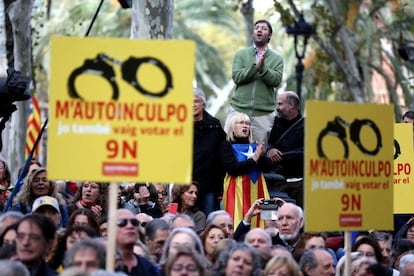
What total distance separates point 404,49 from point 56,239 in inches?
633

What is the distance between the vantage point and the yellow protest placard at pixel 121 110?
42.1 ft

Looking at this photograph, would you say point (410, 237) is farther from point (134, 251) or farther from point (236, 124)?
point (134, 251)

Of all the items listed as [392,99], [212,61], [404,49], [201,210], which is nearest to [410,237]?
[201,210]

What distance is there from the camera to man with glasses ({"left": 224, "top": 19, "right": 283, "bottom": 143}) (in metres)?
19.2

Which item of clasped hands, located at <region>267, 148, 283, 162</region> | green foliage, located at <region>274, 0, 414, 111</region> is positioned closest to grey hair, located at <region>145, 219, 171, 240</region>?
clasped hands, located at <region>267, 148, 283, 162</region>

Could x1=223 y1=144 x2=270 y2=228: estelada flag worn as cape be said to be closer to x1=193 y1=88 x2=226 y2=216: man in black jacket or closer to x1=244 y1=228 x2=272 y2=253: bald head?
x1=193 y1=88 x2=226 y2=216: man in black jacket

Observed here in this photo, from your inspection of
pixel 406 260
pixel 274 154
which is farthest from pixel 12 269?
pixel 274 154

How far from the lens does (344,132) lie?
14086mm

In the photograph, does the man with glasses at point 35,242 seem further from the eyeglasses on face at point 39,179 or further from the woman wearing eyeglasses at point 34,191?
the eyeglasses on face at point 39,179

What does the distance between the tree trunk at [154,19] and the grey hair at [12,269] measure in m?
10.3

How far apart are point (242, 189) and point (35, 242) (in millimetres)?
5180

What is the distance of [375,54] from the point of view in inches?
1657

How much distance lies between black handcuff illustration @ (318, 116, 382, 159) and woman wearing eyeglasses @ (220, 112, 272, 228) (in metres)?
3.56

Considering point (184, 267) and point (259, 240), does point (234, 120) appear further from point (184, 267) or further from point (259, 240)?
point (184, 267)
